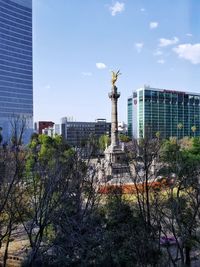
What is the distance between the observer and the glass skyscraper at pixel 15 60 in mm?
90556

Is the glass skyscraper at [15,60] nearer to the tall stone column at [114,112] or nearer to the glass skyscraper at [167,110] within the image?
the glass skyscraper at [167,110]

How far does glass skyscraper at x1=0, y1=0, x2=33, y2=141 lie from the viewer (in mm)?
90556

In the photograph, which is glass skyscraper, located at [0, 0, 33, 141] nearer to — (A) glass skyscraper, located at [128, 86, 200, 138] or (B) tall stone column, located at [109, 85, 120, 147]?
(A) glass skyscraper, located at [128, 86, 200, 138]

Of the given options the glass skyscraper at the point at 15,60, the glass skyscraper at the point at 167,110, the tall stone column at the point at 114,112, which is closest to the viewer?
A: the tall stone column at the point at 114,112

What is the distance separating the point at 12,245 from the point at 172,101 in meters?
104

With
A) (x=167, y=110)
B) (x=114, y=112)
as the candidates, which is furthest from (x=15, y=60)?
(x=114, y=112)

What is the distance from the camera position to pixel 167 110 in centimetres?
11544

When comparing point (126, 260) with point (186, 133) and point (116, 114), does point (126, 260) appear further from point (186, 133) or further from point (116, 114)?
point (186, 133)

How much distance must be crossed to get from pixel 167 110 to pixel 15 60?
50.0 metres

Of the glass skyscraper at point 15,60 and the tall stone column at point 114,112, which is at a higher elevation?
the glass skyscraper at point 15,60

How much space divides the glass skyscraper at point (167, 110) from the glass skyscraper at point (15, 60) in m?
35.6

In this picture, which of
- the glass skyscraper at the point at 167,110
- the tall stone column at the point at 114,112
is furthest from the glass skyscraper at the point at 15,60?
the tall stone column at the point at 114,112

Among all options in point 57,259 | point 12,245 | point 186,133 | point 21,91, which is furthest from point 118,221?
point 186,133

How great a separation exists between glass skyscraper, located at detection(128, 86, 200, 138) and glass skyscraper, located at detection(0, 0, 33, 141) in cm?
3561
